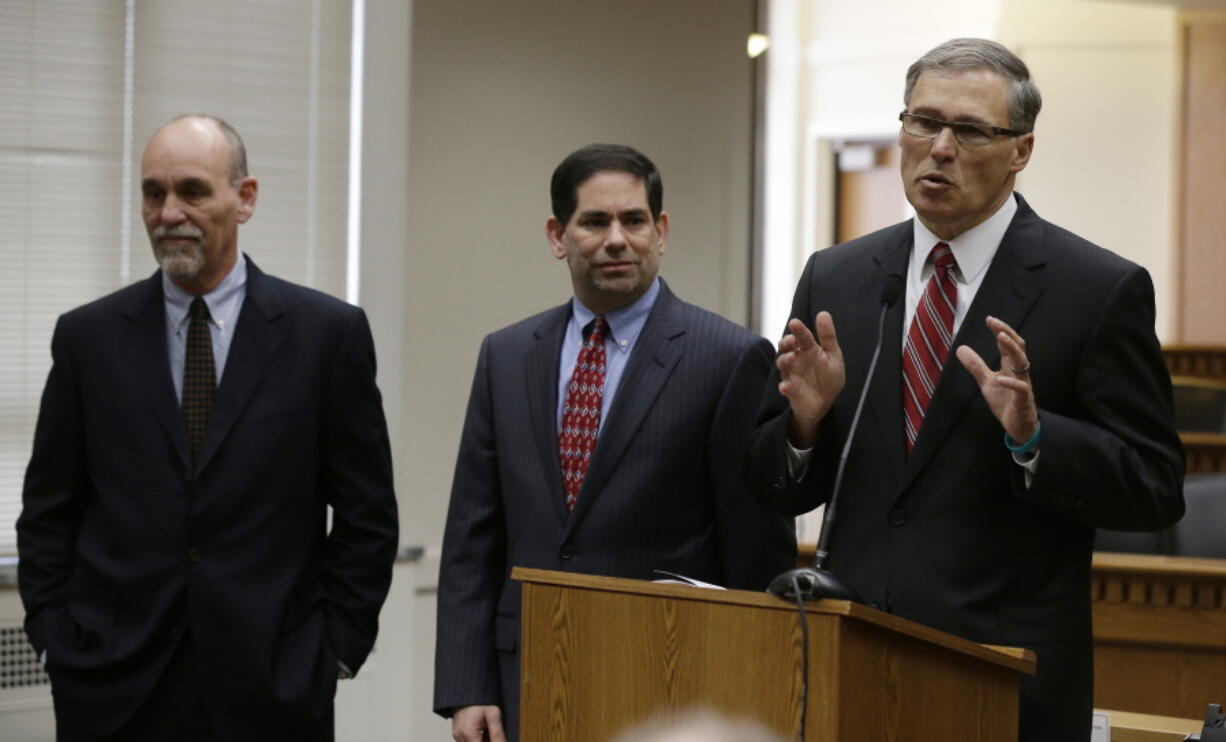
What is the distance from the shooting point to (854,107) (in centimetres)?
1018

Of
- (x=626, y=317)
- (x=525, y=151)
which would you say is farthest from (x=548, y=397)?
(x=525, y=151)

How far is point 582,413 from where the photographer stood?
8.71 ft

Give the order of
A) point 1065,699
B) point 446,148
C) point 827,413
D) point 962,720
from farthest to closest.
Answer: point 446,148 → point 827,413 → point 1065,699 → point 962,720

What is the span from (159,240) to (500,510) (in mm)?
756

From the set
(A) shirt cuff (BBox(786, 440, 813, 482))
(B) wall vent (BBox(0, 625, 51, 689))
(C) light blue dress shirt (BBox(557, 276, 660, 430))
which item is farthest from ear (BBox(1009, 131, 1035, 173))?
(B) wall vent (BBox(0, 625, 51, 689))

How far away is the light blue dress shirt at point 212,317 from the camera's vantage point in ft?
8.84

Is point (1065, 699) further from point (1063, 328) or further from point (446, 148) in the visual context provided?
point (446, 148)

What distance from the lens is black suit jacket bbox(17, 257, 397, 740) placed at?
2.57 m

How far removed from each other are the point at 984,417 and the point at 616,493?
0.71 metres

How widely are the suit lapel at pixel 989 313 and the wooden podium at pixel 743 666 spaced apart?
1.05 feet

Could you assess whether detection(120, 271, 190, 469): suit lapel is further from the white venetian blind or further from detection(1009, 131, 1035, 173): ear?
the white venetian blind

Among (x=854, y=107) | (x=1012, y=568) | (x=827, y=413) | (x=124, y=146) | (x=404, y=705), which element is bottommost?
(x=404, y=705)

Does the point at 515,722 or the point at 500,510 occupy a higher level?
the point at 500,510

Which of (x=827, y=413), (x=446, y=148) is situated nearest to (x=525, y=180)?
(x=446, y=148)
